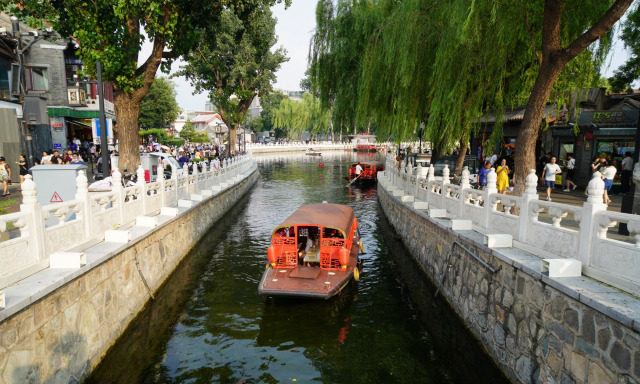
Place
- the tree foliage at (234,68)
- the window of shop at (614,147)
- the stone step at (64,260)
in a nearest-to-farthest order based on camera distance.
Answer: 1. the stone step at (64,260)
2. the window of shop at (614,147)
3. the tree foliage at (234,68)

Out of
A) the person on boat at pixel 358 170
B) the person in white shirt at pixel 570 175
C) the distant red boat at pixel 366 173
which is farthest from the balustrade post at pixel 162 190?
the person on boat at pixel 358 170

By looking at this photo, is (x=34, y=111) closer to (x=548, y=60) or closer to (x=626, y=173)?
(x=548, y=60)

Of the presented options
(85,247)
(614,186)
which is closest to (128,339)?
(85,247)

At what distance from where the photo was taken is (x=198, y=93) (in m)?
38.3

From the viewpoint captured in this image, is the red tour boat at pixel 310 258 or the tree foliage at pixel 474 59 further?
the tree foliage at pixel 474 59

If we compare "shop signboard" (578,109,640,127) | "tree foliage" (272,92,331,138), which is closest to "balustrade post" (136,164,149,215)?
"shop signboard" (578,109,640,127)

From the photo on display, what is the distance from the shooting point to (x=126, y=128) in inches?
546

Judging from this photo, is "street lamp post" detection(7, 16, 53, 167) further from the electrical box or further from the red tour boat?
the red tour boat

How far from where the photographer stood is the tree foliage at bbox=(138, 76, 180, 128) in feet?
170

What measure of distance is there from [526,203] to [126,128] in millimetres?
12634

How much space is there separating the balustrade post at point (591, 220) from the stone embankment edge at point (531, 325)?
64 cm

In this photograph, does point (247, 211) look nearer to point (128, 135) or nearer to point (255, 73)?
point (128, 135)

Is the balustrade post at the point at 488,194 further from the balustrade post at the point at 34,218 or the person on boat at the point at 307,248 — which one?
the balustrade post at the point at 34,218

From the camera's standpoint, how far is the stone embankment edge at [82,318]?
4680mm
